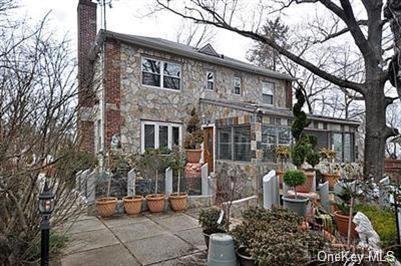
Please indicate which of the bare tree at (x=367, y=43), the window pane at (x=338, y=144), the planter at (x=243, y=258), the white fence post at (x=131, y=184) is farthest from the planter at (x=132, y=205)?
the window pane at (x=338, y=144)

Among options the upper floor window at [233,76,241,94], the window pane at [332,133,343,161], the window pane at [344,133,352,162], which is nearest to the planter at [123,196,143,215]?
the upper floor window at [233,76,241,94]

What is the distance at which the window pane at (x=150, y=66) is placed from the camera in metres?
10.7

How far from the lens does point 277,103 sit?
14.9m

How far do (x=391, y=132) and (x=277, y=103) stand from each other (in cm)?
653

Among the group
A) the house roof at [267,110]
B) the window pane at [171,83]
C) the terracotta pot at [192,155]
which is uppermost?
the window pane at [171,83]

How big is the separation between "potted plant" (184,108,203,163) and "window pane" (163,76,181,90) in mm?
1234

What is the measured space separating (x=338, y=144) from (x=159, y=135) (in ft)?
24.8

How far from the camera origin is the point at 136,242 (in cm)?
471

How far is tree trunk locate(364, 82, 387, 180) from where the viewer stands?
8.85m

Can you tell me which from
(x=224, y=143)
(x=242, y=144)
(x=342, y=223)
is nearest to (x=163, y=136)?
(x=224, y=143)

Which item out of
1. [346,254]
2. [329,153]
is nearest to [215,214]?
[346,254]

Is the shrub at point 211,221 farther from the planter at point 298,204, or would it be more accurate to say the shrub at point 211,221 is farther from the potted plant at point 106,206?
the potted plant at point 106,206

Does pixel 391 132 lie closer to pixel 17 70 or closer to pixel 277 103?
pixel 277 103

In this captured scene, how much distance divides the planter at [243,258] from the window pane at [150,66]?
28.3 ft
